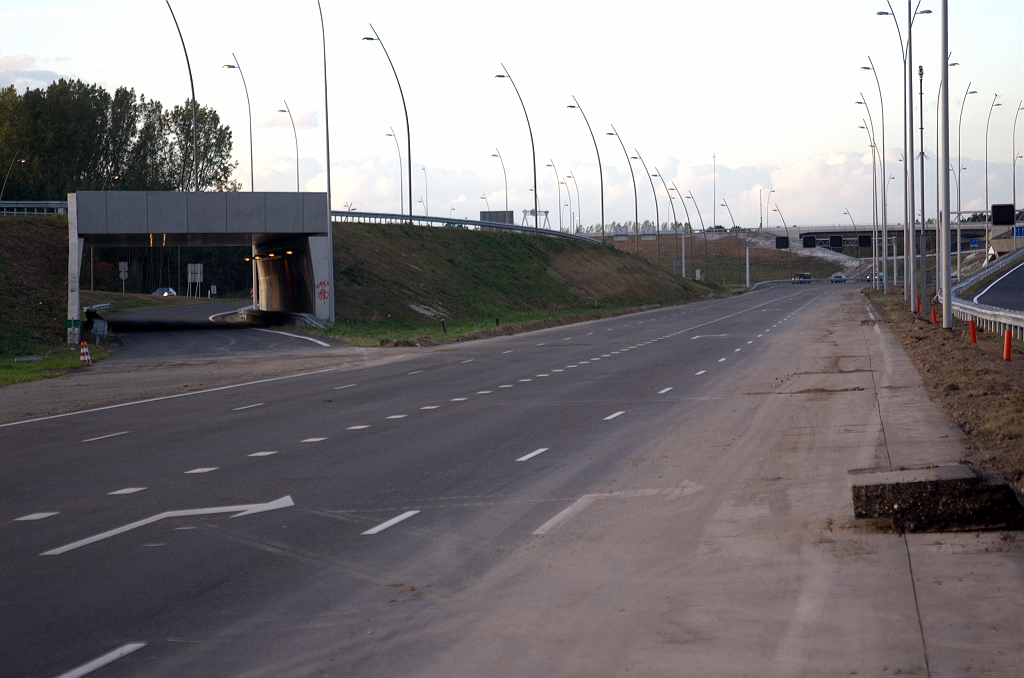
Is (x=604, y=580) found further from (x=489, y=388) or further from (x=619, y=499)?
(x=489, y=388)

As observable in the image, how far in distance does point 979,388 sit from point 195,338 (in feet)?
113

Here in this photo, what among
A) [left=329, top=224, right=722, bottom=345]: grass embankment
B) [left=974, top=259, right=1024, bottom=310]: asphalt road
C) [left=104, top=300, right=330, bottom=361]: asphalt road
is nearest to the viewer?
[left=104, top=300, right=330, bottom=361]: asphalt road

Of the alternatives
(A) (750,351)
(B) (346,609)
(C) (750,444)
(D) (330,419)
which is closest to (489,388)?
(D) (330,419)

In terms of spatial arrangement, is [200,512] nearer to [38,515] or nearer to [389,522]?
[38,515]

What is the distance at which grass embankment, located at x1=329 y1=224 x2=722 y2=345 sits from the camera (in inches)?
2231

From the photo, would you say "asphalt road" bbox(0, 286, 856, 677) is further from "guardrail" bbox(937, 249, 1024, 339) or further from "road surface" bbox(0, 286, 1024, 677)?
"guardrail" bbox(937, 249, 1024, 339)

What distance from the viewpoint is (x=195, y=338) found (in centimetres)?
4494

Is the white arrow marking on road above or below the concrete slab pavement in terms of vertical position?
below

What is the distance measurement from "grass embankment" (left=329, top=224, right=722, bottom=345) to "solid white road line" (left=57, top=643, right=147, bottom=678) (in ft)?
117

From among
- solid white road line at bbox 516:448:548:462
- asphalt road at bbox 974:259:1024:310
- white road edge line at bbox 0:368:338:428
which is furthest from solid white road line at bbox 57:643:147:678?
asphalt road at bbox 974:259:1024:310

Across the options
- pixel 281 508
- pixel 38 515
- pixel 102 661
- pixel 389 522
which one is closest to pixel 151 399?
pixel 38 515

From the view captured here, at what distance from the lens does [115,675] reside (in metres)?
5.96

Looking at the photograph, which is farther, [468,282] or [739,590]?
[468,282]

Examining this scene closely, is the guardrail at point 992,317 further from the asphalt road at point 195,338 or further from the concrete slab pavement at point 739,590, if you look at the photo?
the asphalt road at point 195,338
